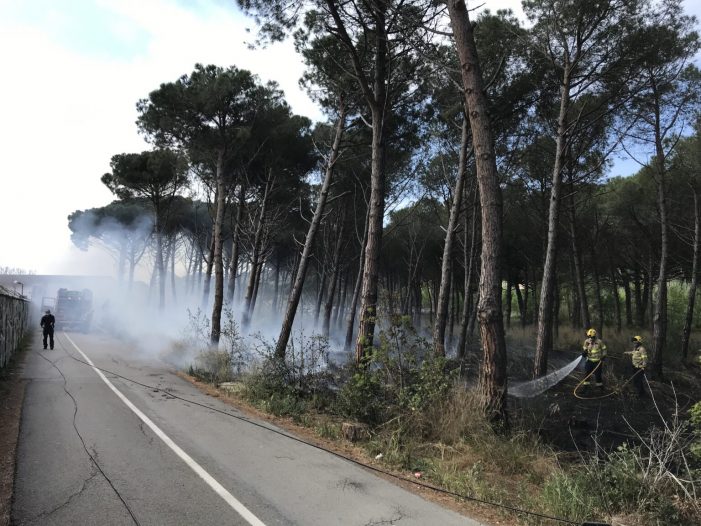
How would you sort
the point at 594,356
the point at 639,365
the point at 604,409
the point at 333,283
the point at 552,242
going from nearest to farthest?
the point at 604,409, the point at 639,365, the point at 594,356, the point at 552,242, the point at 333,283

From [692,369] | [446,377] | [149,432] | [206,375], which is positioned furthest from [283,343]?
[692,369]

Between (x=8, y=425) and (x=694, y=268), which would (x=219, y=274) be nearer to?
(x=8, y=425)

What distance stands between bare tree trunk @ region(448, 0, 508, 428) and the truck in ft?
94.2

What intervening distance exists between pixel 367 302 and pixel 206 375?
6089 millimetres

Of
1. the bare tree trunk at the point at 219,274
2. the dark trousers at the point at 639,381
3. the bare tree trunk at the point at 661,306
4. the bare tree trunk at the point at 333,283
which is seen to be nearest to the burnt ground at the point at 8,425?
the bare tree trunk at the point at 219,274

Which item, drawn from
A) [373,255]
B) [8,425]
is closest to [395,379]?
[373,255]

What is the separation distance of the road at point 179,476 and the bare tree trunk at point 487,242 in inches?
87.7

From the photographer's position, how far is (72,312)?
96.4ft

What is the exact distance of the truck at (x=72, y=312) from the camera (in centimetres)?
2909

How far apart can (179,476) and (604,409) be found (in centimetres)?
1082

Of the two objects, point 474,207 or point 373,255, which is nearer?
point 373,255

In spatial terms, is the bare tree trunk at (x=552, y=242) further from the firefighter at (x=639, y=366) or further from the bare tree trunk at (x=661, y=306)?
the bare tree trunk at (x=661, y=306)

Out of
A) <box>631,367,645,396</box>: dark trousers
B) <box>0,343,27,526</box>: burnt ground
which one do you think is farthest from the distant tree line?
<box>0,343,27,526</box>: burnt ground

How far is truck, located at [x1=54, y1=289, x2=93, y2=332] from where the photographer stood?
2909 centimetres
